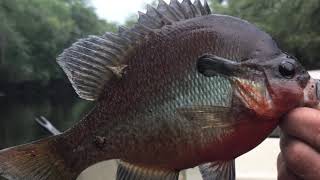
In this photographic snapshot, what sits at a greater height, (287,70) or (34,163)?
(287,70)

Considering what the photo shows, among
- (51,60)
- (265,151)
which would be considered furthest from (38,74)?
(265,151)

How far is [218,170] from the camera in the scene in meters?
1.49

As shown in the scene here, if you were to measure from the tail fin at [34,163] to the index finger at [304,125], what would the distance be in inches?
23.7

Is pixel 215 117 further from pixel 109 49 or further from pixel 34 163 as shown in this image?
pixel 34 163

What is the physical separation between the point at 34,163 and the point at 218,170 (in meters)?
0.50

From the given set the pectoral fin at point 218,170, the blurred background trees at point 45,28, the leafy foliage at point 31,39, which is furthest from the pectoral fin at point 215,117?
the leafy foliage at point 31,39

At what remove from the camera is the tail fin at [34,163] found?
1.55m

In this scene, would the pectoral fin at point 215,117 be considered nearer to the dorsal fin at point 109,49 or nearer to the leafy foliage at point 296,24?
the dorsal fin at point 109,49

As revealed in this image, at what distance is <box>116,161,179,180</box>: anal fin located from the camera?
1.53m

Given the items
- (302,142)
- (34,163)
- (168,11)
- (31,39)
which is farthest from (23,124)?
(302,142)

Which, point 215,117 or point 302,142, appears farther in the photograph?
point 302,142

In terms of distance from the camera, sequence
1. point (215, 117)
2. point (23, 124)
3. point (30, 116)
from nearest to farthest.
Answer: point (215, 117) → point (23, 124) → point (30, 116)

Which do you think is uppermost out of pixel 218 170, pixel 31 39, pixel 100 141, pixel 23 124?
pixel 31 39

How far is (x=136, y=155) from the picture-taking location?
1.53m
